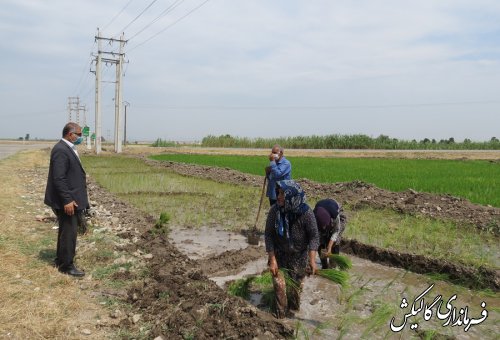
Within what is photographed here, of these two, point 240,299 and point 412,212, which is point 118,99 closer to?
point 412,212

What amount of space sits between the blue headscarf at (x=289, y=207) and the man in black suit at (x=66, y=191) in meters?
2.64

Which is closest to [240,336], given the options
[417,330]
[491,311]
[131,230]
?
[417,330]

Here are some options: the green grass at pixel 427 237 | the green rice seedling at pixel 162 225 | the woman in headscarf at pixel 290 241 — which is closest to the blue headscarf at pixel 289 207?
the woman in headscarf at pixel 290 241

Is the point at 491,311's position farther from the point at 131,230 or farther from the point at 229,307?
the point at 131,230

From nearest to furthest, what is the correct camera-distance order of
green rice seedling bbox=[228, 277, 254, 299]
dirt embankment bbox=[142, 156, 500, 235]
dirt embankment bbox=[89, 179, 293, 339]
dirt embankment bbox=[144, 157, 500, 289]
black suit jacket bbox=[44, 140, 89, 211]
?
dirt embankment bbox=[89, 179, 293, 339] < green rice seedling bbox=[228, 277, 254, 299] < black suit jacket bbox=[44, 140, 89, 211] < dirt embankment bbox=[144, 157, 500, 289] < dirt embankment bbox=[142, 156, 500, 235]

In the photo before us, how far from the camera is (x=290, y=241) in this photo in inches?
179

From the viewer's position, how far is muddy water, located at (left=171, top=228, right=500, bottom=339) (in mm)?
4195

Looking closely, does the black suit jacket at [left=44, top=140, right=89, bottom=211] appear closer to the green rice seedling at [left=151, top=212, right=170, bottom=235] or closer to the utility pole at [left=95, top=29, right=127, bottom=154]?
the green rice seedling at [left=151, top=212, right=170, bottom=235]

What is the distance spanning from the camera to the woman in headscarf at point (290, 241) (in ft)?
14.1

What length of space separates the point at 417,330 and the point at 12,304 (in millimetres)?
4003

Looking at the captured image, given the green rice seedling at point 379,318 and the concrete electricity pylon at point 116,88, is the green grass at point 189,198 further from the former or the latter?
the concrete electricity pylon at point 116,88

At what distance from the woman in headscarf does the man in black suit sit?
254cm

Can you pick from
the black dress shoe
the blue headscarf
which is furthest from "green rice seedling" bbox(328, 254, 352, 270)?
the black dress shoe

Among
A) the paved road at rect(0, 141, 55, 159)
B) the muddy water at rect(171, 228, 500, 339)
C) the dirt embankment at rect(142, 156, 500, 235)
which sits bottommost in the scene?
the muddy water at rect(171, 228, 500, 339)
